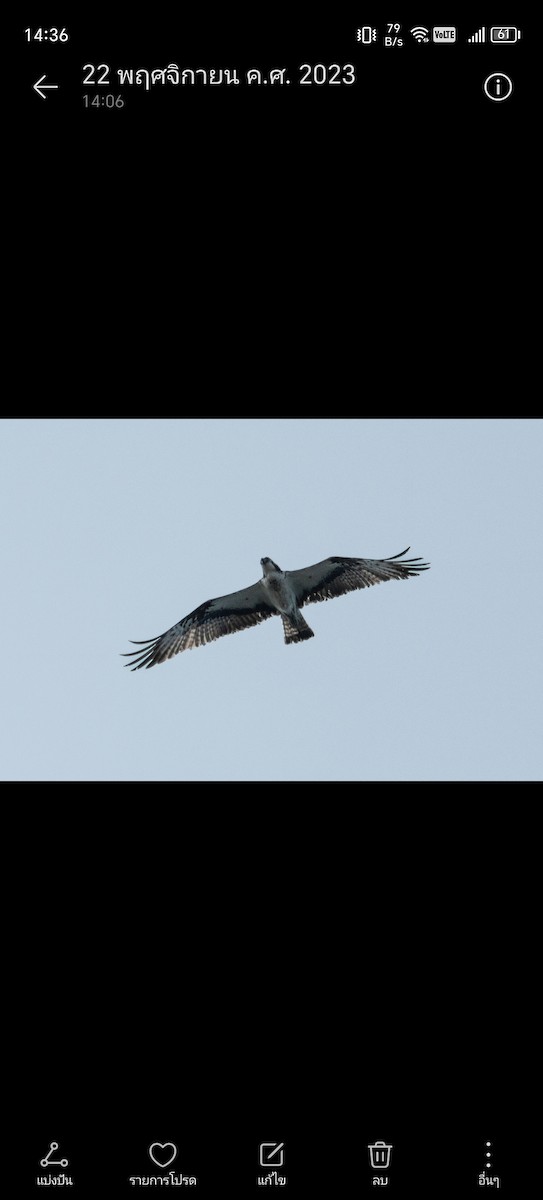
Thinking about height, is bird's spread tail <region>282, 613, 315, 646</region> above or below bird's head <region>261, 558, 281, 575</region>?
below

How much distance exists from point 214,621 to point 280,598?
2.29 ft

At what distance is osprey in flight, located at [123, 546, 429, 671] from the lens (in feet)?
30.2

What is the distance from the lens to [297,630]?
363 inches

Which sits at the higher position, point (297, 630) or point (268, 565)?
point (268, 565)

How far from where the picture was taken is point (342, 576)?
377 inches

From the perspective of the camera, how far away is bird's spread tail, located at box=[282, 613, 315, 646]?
30.1 ft

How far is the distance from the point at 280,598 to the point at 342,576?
68 centimetres

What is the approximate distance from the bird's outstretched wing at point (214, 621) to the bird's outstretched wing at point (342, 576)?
36 centimetres

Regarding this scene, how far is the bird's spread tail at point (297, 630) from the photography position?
917 cm

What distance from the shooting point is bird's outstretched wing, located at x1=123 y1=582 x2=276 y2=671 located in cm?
925
